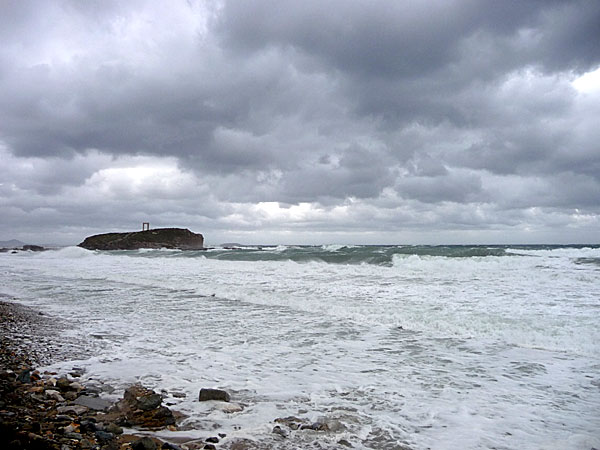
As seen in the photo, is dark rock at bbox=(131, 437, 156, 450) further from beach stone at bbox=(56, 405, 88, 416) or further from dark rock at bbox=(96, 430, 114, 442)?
beach stone at bbox=(56, 405, 88, 416)

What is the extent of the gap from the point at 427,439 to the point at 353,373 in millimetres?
1829

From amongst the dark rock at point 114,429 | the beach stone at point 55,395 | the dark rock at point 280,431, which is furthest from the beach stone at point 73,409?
the dark rock at point 280,431

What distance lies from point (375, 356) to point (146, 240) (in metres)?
75.7

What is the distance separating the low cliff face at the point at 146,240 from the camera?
73.5 meters

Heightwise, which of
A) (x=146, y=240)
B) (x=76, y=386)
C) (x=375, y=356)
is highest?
(x=146, y=240)

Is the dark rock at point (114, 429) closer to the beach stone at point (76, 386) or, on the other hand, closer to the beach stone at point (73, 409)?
the beach stone at point (73, 409)

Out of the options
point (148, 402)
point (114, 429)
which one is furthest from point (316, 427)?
point (114, 429)

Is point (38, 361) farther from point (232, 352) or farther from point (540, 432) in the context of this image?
point (540, 432)

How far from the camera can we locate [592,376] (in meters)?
5.20

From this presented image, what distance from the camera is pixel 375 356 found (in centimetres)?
607

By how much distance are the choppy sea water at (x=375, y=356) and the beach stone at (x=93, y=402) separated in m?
0.26

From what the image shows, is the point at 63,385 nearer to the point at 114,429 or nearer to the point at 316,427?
the point at 114,429

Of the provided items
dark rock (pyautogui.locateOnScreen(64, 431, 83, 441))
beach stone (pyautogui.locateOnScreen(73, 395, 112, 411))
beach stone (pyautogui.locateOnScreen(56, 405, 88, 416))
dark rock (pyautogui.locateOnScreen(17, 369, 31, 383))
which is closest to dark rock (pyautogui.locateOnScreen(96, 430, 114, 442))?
dark rock (pyautogui.locateOnScreen(64, 431, 83, 441))

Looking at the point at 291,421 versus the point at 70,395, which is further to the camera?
the point at 70,395
